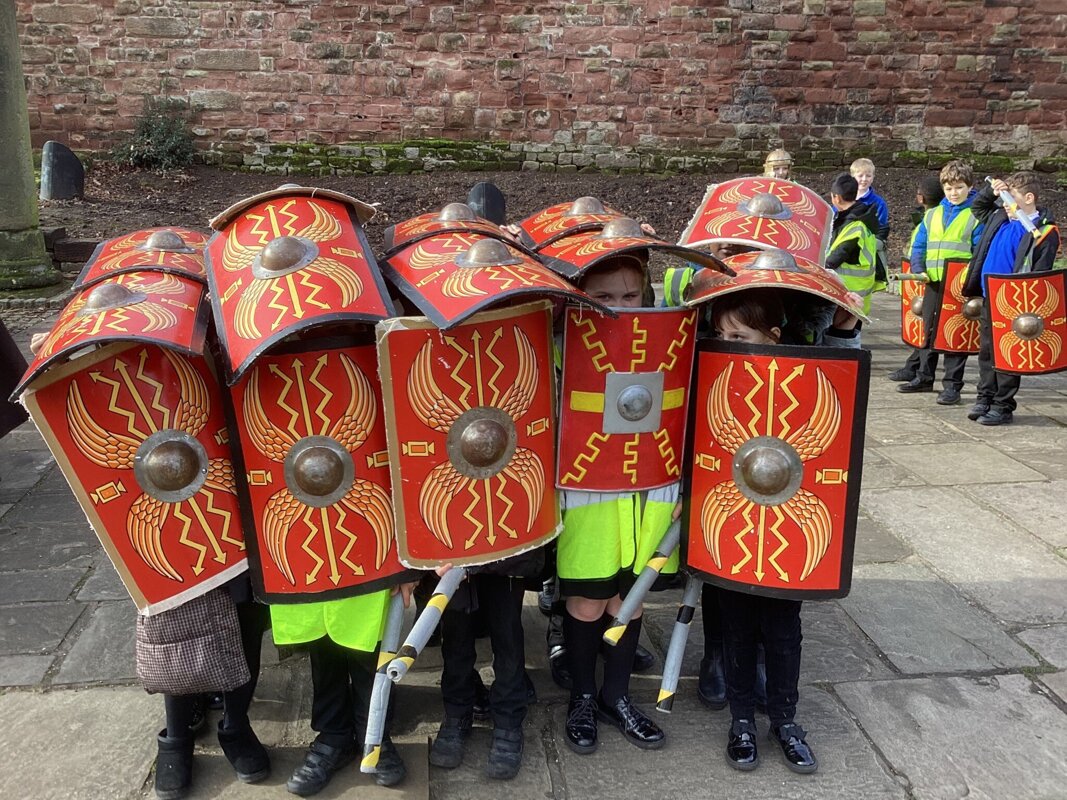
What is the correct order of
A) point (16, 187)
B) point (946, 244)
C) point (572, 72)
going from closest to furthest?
point (946, 244)
point (16, 187)
point (572, 72)

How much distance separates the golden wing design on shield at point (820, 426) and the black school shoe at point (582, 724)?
1013 millimetres

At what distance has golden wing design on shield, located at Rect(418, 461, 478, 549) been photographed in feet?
7.38

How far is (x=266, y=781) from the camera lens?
2527 millimetres

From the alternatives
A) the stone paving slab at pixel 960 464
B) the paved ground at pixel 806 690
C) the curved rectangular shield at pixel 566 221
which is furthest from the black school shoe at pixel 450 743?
the stone paving slab at pixel 960 464

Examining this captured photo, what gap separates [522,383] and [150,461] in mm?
895

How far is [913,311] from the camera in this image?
22.4 ft

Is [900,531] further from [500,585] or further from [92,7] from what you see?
[92,7]

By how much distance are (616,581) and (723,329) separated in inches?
30.7

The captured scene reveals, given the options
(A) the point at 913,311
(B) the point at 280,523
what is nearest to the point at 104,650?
(B) the point at 280,523

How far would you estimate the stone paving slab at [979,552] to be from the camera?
12.0 ft

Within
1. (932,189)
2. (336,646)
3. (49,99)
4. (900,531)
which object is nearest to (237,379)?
(336,646)

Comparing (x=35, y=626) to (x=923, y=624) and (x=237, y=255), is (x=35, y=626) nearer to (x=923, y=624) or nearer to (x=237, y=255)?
(x=237, y=255)

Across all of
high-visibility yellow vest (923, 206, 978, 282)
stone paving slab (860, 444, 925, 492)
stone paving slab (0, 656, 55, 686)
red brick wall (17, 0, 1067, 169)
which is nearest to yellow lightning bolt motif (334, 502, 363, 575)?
stone paving slab (0, 656, 55, 686)

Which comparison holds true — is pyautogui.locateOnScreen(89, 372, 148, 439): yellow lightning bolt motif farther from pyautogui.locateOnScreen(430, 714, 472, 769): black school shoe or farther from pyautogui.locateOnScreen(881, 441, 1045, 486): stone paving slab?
pyautogui.locateOnScreen(881, 441, 1045, 486): stone paving slab
